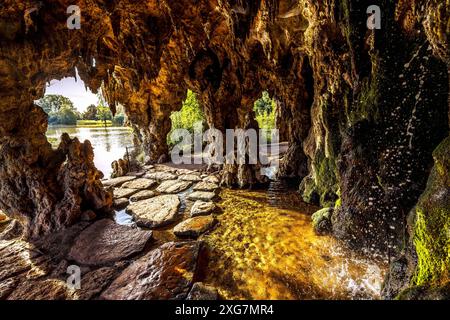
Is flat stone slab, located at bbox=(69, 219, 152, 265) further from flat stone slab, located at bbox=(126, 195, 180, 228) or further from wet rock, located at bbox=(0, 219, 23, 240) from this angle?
wet rock, located at bbox=(0, 219, 23, 240)

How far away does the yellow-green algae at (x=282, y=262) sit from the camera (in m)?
3.56

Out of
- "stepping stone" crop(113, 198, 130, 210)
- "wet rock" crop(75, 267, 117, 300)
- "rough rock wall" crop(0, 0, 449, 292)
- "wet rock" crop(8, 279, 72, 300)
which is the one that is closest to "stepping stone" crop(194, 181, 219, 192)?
"rough rock wall" crop(0, 0, 449, 292)

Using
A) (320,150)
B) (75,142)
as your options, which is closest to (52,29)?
(75,142)

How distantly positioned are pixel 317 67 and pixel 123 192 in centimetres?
869

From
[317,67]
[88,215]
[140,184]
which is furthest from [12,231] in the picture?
[317,67]

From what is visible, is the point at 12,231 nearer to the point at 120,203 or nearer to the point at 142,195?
the point at 120,203

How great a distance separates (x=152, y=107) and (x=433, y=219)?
581 inches

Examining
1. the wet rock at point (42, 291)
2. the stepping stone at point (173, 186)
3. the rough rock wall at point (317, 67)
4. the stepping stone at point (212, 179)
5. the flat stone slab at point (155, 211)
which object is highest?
the rough rock wall at point (317, 67)

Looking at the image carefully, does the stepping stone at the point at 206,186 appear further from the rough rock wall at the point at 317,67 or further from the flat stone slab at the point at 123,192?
the flat stone slab at the point at 123,192

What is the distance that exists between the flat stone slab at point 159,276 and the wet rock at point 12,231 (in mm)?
4332

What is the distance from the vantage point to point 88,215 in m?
6.13

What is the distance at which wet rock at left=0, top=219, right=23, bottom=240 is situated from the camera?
577 cm

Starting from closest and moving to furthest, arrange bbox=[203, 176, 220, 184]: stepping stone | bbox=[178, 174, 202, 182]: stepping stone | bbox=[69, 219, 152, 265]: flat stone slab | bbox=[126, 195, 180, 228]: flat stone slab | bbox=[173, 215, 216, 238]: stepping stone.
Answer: bbox=[69, 219, 152, 265]: flat stone slab
bbox=[173, 215, 216, 238]: stepping stone
bbox=[126, 195, 180, 228]: flat stone slab
bbox=[203, 176, 220, 184]: stepping stone
bbox=[178, 174, 202, 182]: stepping stone

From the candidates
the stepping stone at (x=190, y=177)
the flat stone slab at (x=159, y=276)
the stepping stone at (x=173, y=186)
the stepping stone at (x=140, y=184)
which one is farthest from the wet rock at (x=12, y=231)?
the stepping stone at (x=190, y=177)
